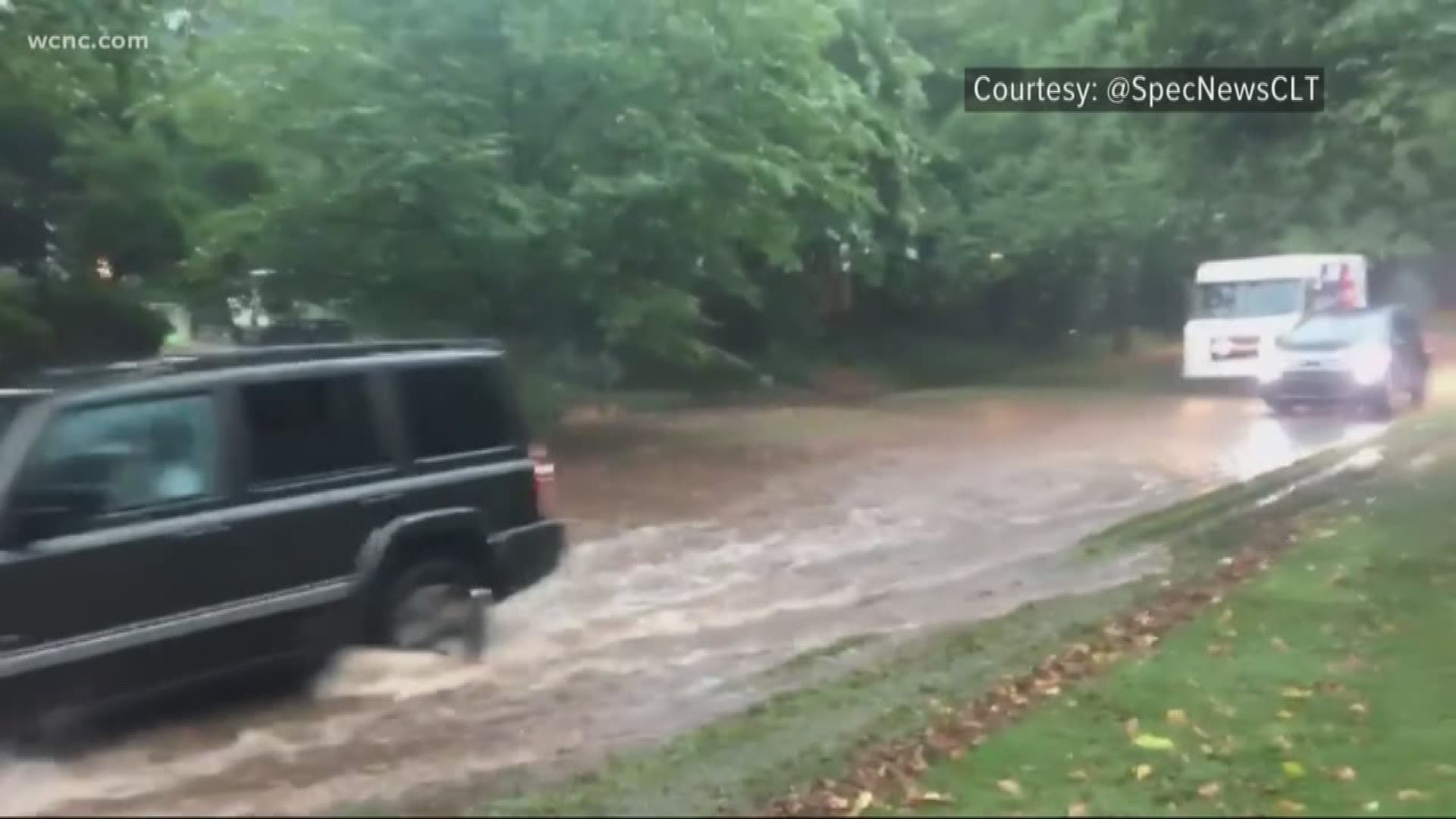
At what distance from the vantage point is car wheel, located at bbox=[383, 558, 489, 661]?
8641 mm

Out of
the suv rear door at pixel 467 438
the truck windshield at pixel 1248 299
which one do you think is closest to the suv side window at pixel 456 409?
the suv rear door at pixel 467 438

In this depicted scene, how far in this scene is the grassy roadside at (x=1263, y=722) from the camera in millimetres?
6457

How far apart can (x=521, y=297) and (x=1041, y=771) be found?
45.2ft

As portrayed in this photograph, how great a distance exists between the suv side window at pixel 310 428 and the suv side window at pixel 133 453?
0.22m

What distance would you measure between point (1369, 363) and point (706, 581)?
1516 cm

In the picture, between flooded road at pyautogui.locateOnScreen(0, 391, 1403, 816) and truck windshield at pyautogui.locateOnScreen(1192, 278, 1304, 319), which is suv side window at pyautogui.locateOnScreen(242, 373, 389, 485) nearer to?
flooded road at pyautogui.locateOnScreen(0, 391, 1403, 816)

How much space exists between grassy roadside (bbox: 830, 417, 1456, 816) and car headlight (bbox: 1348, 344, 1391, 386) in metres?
13.7

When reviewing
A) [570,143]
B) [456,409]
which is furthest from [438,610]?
[570,143]

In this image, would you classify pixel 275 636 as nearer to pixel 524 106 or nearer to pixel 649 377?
pixel 524 106

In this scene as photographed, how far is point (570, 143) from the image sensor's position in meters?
19.0

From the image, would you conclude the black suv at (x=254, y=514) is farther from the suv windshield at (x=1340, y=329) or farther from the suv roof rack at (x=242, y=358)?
the suv windshield at (x=1340, y=329)

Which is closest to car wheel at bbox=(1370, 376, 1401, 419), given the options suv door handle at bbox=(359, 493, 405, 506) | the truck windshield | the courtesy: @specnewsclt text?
the truck windshield

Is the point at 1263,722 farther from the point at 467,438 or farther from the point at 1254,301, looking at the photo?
the point at 1254,301

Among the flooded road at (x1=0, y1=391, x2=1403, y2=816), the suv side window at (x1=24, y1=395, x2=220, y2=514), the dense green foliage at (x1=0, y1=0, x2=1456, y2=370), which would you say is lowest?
the flooded road at (x1=0, y1=391, x2=1403, y2=816)
